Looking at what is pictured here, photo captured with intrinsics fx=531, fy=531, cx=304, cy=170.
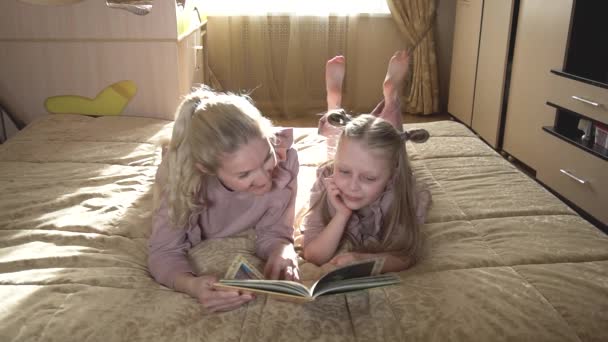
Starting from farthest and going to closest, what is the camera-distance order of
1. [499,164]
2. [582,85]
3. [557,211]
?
1. [582,85]
2. [499,164]
3. [557,211]

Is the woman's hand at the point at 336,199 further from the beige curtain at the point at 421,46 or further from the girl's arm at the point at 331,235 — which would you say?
the beige curtain at the point at 421,46

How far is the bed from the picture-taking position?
A: 37.7 inches

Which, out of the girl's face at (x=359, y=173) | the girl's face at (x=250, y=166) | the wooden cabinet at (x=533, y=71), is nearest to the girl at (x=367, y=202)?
the girl's face at (x=359, y=173)

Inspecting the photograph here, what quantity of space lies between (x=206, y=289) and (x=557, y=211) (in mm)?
945

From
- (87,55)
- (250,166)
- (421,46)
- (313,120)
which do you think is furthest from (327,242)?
(421,46)

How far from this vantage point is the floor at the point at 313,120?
3.66 meters

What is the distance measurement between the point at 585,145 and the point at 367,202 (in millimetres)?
1415

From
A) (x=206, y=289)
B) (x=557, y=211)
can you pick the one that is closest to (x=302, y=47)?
(x=557, y=211)

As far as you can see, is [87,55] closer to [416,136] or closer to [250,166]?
[250,166]

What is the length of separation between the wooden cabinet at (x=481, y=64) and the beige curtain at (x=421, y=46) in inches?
5.4

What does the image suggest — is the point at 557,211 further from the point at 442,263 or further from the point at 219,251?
the point at 219,251

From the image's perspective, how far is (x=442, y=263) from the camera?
1172 mm

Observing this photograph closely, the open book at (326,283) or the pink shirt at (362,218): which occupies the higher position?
the open book at (326,283)

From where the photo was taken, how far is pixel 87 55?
102 inches
